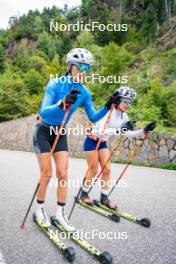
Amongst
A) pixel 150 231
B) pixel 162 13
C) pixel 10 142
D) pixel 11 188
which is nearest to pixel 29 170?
pixel 11 188

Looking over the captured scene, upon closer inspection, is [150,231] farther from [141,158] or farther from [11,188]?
[141,158]

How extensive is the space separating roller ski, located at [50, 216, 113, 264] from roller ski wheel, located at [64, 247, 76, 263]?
218 millimetres

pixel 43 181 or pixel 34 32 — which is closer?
pixel 43 181

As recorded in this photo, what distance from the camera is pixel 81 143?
15.5 metres

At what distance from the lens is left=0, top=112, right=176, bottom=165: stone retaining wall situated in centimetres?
1177

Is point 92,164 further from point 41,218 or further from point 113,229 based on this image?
point 41,218

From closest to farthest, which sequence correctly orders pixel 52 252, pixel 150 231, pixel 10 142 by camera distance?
pixel 52 252
pixel 150 231
pixel 10 142

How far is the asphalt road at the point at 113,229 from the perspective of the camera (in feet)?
11.4

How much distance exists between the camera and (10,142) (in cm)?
2119

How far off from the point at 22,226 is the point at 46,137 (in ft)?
3.73

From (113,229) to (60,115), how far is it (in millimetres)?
1580

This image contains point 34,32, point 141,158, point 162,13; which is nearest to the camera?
point 141,158

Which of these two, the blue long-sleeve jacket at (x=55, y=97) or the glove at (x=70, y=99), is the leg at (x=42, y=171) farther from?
the glove at (x=70, y=99)
